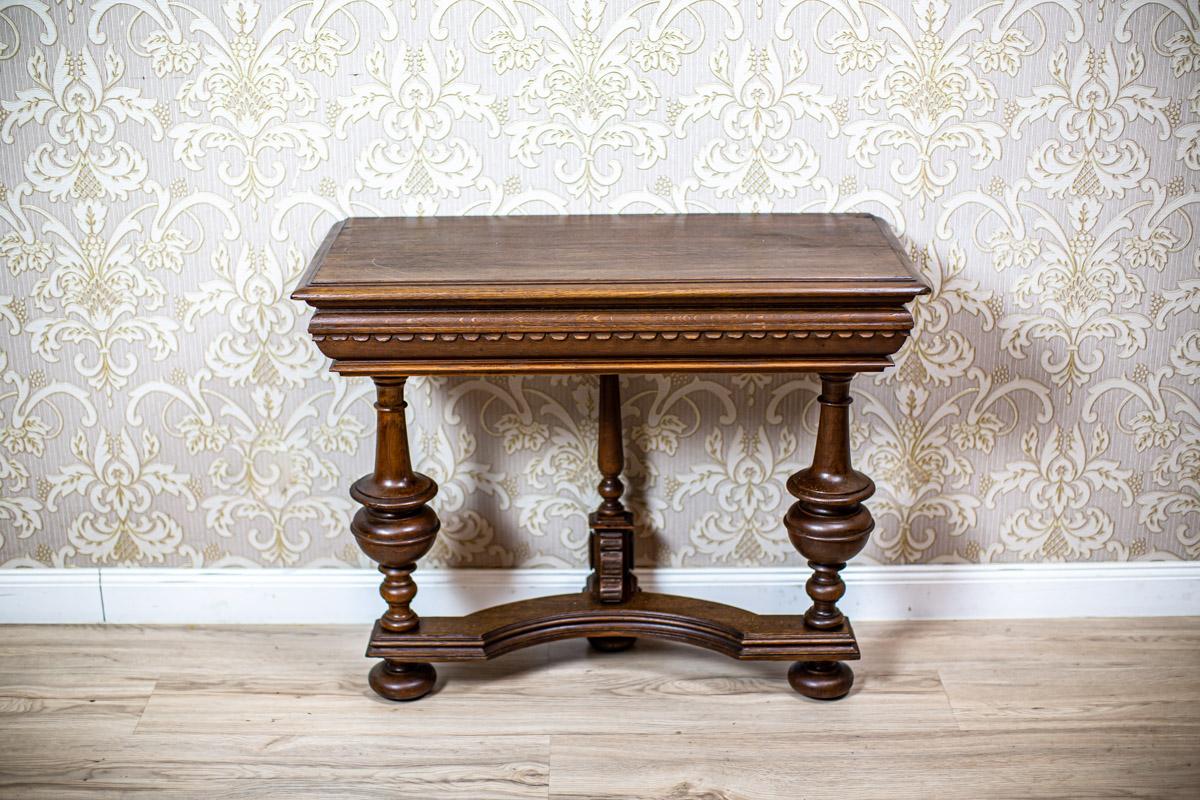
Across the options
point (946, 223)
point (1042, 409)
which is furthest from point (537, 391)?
point (1042, 409)

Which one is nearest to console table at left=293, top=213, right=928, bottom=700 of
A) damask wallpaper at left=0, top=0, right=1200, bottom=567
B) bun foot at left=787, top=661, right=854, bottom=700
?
bun foot at left=787, top=661, right=854, bottom=700

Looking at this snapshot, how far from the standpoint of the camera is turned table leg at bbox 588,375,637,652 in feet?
6.63

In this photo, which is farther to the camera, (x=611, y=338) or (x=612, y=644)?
(x=612, y=644)

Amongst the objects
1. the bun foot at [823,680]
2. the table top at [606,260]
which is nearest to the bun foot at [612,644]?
the bun foot at [823,680]

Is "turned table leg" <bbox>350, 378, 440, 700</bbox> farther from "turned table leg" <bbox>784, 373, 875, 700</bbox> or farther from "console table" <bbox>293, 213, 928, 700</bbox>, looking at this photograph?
"turned table leg" <bbox>784, 373, 875, 700</bbox>

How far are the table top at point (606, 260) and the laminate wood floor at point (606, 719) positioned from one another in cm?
73

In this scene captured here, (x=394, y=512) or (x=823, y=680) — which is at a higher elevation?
(x=394, y=512)

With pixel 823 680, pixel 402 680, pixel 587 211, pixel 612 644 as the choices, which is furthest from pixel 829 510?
pixel 402 680

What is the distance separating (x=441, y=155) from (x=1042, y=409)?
1.17 m

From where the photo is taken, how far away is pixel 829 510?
193cm

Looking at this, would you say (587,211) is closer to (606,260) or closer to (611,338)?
(606,260)

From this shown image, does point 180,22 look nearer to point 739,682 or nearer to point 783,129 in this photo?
point 783,129

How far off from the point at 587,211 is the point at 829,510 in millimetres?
644

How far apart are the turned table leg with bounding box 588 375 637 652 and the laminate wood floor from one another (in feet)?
0.51
